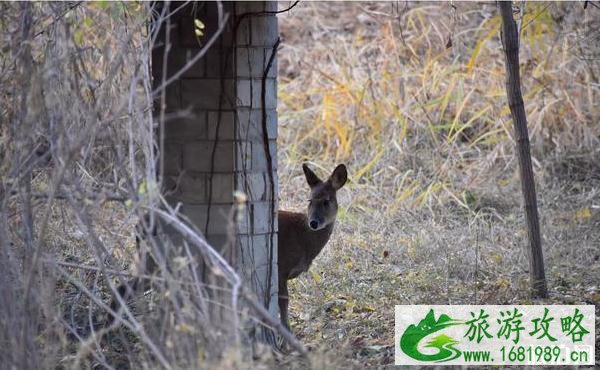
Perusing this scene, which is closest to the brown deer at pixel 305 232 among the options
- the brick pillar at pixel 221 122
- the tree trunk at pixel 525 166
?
the brick pillar at pixel 221 122


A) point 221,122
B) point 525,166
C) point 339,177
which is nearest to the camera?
point 221,122

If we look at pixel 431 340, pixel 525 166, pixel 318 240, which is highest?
pixel 525 166

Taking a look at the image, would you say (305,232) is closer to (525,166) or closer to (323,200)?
(323,200)

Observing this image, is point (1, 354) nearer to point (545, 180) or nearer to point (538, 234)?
point (538, 234)

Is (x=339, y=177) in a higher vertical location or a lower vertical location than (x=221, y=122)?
lower

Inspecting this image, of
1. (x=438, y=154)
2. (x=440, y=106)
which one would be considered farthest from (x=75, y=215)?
(x=440, y=106)

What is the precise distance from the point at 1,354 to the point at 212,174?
1.90 m

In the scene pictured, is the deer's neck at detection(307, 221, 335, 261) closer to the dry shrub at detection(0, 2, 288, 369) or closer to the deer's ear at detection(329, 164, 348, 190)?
the deer's ear at detection(329, 164, 348, 190)

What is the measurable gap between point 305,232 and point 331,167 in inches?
159

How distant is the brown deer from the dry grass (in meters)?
0.37

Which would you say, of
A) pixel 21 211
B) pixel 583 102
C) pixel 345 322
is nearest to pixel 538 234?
pixel 345 322

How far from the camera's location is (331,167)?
1230 cm

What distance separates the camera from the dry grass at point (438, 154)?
28.5 feet

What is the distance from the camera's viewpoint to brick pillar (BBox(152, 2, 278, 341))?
6.67m
